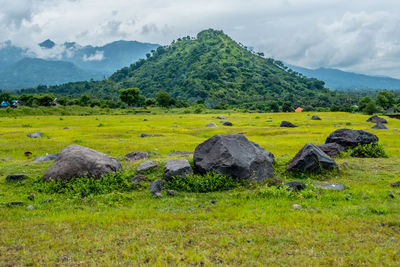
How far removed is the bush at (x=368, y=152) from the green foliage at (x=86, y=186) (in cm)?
1703

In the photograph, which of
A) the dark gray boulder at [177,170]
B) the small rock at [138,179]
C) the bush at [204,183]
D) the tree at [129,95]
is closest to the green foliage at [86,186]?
the small rock at [138,179]

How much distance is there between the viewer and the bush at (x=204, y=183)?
1494 centimetres

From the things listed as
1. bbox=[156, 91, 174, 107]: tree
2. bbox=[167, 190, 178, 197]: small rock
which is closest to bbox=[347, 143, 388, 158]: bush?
bbox=[167, 190, 178, 197]: small rock

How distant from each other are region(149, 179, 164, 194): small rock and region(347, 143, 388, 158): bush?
15.4 meters

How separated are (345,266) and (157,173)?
35.3 feet

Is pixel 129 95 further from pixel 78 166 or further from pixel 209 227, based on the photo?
pixel 209 227

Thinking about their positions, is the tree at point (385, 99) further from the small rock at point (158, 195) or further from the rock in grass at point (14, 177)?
the rock in grass at point (14, 177)

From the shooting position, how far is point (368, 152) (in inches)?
907

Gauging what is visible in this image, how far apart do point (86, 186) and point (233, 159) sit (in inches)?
292

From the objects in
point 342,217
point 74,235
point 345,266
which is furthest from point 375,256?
point 74,235

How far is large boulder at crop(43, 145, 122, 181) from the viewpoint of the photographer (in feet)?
50.5

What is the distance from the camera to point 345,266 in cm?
778

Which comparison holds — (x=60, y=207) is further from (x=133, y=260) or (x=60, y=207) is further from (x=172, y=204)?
(x=133, y=260)

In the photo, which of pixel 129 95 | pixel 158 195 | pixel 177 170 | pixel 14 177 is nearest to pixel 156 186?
pixel 158 195
